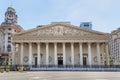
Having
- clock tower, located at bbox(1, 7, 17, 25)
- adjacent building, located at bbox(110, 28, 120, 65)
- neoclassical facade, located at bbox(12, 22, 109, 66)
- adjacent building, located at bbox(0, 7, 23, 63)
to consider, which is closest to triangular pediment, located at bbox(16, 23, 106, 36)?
neoclassical facade, located at bbox(12, 22, 109, 66)

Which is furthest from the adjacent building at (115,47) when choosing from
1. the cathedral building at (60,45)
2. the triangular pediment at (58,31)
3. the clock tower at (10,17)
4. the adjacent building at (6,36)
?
the clock tower at (10,17)

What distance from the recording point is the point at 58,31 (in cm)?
5538

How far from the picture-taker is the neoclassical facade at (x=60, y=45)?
2147 inches

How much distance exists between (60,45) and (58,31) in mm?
4604

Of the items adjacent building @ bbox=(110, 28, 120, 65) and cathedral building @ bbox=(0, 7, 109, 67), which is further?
adjacent building @ bbox=(110, 28, 120, 65)

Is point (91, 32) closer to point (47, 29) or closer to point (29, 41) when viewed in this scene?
point (47, 29)

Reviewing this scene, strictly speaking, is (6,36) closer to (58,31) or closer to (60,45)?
(60,45)

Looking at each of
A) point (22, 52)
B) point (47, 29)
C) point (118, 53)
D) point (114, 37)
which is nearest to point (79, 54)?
point (47, 29)

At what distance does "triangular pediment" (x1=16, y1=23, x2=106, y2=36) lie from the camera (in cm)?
5516

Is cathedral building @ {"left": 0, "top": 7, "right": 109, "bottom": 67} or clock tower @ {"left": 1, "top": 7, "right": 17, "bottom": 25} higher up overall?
clock tower @ {"left": 1, "top": 7, "right": 17, "bottom": 25}

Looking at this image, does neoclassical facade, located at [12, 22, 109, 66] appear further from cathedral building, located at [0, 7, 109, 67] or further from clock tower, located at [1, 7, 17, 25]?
clock tower, located at [1, 7, 17, 25]

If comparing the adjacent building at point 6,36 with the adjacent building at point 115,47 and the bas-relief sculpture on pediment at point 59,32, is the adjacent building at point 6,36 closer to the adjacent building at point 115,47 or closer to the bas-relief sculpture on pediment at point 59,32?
the bas-relief sculpture on pediment at point 59,32

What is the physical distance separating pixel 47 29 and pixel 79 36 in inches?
337

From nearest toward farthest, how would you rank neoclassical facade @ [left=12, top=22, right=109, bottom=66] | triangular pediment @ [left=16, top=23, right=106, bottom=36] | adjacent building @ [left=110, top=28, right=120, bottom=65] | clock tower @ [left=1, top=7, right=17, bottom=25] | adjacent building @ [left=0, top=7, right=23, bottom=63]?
neoclassical facade @ [left=12, top=22, right=109, bottom=66] → triangular pediment @ [left=16, top=23, right=106, bottom=36] → adjacent building @ [left=0, top=7, right=23, bottom=63] → clock tower @ [left=1, top=7, right=17, bottom=25] → adjacent building @ [left=110, top=28, right=120, bottom=65]
